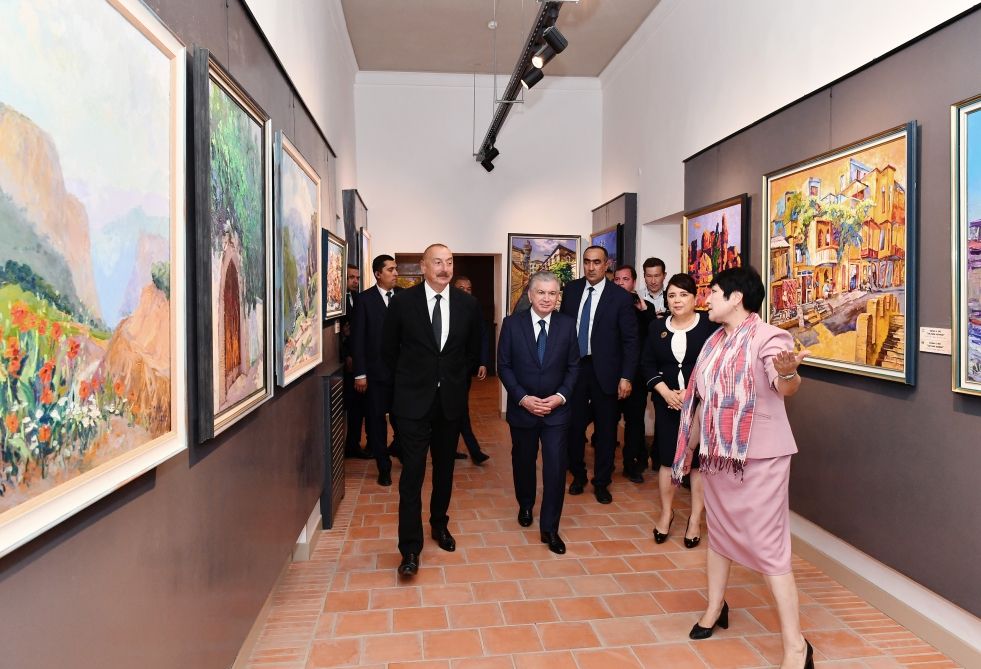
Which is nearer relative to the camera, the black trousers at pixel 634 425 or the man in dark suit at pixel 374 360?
the man in dark suit at pixel 374 360

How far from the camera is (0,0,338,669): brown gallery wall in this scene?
1285 mm

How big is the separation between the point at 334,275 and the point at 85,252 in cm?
402

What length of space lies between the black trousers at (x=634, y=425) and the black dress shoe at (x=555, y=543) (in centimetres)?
185

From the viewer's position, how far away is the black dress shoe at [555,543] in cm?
429

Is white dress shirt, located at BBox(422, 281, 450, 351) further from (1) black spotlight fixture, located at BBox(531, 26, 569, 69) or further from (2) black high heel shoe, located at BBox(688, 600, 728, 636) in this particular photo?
(1) black spotlight fixture, located at BBox(531, 26, 569, 69)

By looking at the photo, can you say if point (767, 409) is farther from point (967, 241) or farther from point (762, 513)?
point (967, 241)

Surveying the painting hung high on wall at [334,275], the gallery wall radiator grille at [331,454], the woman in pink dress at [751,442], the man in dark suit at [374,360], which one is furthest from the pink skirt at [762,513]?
the man in dark suit at [374,360]

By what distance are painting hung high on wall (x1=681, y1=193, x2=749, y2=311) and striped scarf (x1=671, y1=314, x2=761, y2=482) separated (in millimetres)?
1955

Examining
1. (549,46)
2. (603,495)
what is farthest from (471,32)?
(603,495)

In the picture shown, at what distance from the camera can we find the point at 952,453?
3.01 metres

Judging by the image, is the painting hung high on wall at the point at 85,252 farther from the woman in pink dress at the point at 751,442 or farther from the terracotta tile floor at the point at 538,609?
the woman in pink dress at the point at 751,442

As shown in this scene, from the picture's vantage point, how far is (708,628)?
3193 mm

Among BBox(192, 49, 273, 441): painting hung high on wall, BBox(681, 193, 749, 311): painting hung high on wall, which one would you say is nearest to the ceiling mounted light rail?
BBox(681, 193, 749, 311): painting hung high on wall

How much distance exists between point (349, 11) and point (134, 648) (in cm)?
730
